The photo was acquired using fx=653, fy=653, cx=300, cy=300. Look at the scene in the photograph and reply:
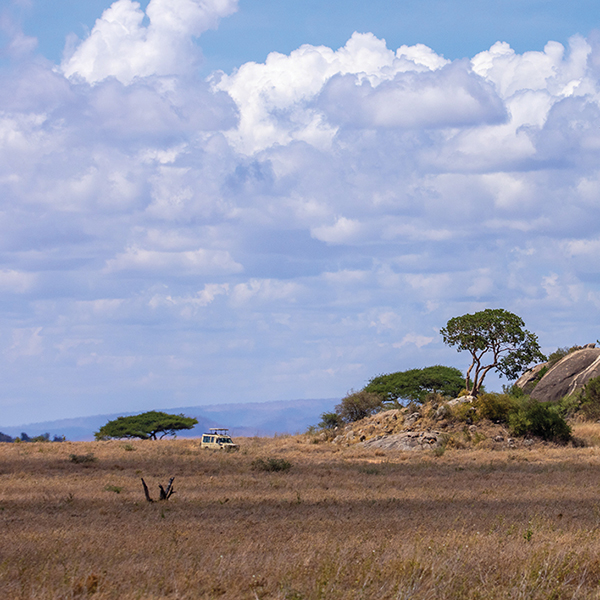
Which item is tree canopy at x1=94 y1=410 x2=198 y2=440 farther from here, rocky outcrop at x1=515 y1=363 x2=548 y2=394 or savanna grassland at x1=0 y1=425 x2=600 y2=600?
savanna grassland at x1=0 y1=425 x2=600 y2=600

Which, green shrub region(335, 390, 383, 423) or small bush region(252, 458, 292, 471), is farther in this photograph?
green shrub region(335, 390, 383, 423)

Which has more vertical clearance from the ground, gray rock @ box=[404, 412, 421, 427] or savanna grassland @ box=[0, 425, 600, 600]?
savanna grassland @ box=[0, 425, 600, 600]

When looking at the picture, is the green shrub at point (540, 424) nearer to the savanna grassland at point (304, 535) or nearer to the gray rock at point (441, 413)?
the gray rock at point (441, 413)

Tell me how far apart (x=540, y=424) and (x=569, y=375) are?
2413 centimetres

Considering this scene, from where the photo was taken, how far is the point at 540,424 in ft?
120

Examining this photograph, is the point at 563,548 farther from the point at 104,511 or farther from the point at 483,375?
the point at 483,375

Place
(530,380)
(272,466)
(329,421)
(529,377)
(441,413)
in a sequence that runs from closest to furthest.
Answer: (272,466), (441,413), (329,421), (530,380), (529,377)

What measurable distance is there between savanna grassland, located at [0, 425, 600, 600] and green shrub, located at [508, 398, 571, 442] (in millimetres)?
11803

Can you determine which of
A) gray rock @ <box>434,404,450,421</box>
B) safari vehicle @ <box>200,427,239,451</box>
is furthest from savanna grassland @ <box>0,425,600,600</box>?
gray rock @ <box>434,404,450,421</box>

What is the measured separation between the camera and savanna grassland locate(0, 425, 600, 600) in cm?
754

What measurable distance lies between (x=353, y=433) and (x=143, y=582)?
121ft

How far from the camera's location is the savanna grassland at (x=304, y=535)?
754cm

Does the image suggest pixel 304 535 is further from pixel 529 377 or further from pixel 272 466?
pixel 529 377

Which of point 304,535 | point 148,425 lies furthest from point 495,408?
point 148,425
